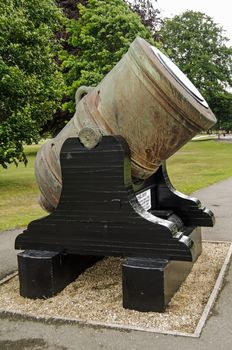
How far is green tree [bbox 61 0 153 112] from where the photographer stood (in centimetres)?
1906

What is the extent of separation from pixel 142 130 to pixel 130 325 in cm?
175

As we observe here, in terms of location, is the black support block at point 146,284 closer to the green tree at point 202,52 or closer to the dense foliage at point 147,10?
the dense foliage at point 147,10

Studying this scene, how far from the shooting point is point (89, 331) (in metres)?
3.88

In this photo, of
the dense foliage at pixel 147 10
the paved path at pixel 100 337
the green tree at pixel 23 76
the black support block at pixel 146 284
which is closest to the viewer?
the paved path at pixel 100 337

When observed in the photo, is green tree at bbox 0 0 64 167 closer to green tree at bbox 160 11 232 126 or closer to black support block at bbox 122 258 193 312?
black support block at bbox 122 258 193 312

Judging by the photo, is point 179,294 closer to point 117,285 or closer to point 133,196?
point 117,285

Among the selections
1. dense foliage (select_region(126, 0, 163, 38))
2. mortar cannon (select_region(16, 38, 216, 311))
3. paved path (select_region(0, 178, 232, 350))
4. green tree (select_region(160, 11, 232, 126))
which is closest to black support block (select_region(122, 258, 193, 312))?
mortar cannon (select_region(16, 38, 216, 311))

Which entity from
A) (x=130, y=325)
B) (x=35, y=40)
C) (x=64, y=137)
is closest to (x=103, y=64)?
(x=35, y=40)

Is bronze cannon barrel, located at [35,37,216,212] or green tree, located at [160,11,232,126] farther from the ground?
green tree, located at [160,11,232,126]

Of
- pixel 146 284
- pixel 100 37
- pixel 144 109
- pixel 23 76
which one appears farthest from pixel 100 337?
pixel 100 37

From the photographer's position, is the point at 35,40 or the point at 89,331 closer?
the point at 89,331

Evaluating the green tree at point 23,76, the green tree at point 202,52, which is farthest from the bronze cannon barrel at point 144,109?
the green tree at point 202,52

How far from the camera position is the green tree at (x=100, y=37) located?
19.1 meters

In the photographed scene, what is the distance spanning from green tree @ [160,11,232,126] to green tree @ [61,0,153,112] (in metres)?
23.3
